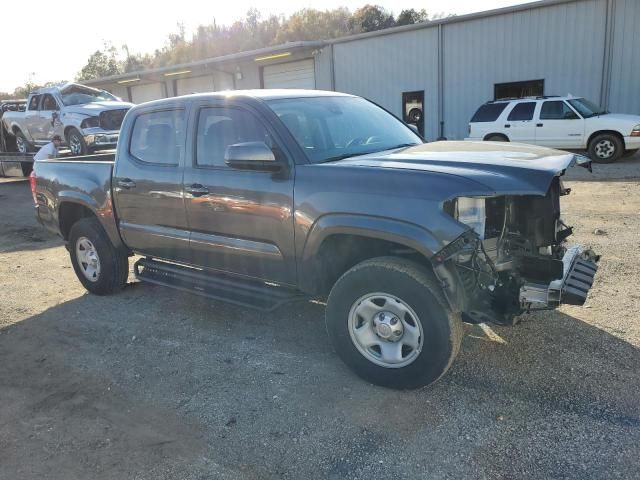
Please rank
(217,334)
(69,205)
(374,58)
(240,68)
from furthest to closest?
(240,68) → (374,58) → (69,205) → (217,334)

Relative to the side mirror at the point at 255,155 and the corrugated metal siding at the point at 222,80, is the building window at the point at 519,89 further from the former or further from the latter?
the side mirror at the point at 255,155

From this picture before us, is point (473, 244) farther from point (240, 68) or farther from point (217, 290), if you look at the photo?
point (240, 68)

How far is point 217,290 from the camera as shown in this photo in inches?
168

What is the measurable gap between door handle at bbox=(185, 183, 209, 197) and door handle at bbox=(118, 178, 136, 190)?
2.70 feet

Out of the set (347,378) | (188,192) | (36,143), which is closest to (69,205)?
(188,192)

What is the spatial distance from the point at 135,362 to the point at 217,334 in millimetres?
709

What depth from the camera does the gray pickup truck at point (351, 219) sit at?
309 centimetres

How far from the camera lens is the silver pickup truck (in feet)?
44.7

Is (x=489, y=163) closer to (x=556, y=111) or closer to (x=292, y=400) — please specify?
(x=292, y=400)

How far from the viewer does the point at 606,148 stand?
13.8 meters

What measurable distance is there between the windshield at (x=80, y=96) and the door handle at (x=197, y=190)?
39.7 ft

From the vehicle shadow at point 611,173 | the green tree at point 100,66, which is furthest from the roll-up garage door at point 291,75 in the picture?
the green tree at point 100,66

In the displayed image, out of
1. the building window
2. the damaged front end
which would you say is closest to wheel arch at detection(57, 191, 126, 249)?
the damaged front end

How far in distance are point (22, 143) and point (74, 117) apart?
4.54 meters
